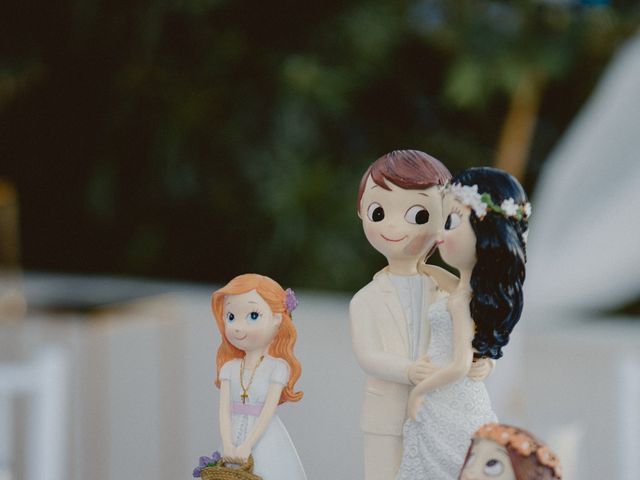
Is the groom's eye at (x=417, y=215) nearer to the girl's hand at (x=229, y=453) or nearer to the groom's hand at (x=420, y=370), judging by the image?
the groom's hand at (x=420, y=370)

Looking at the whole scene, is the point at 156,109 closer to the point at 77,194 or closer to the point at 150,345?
the point at 77,194

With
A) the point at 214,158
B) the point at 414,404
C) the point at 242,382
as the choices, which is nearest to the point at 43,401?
the point at 242,382

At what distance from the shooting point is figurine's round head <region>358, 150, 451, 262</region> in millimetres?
614

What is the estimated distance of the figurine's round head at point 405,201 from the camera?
614 millimetres

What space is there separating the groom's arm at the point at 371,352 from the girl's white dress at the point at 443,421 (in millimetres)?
21

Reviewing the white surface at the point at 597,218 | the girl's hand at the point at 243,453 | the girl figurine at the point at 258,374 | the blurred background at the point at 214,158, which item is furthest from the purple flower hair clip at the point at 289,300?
the blurred background at the point at 214,158

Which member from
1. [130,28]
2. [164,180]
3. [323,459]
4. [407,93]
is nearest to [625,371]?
[323,459]

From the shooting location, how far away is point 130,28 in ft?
7.93

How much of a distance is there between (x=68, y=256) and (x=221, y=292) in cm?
220

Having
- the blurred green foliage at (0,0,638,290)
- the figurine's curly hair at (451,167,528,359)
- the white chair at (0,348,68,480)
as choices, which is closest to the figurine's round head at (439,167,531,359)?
the figurine's curly hair at (451,167,528,359)

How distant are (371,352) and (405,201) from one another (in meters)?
0.10

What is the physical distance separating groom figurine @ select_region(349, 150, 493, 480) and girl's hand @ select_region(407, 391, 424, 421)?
13mm

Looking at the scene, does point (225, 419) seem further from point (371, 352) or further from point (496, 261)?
point (496, 261)

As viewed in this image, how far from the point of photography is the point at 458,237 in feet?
1.92
